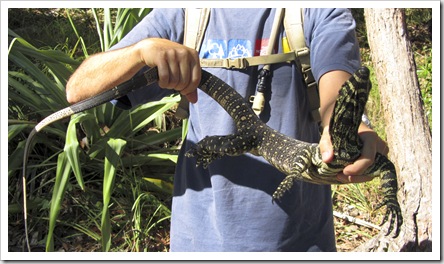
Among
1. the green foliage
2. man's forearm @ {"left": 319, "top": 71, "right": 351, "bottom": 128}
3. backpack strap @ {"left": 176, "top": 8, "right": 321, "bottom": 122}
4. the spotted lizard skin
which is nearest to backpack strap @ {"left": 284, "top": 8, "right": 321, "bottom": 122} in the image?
backpack strap @ {"left": 176, "top": 8, "right": 321, "bottom": 122}

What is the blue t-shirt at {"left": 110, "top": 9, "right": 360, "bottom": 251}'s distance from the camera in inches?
99.2

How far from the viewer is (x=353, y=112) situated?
2.00 meters

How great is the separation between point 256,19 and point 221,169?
708 millimetres

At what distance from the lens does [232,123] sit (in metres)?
2.61

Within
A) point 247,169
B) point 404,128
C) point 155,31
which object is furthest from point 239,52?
point 404,128

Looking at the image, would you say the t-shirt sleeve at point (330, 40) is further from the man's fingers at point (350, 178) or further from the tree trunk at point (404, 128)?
the tree trunk at point (404, 128)

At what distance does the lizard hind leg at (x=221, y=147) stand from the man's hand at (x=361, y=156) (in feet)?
1.48

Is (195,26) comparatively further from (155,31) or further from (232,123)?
(232,123)

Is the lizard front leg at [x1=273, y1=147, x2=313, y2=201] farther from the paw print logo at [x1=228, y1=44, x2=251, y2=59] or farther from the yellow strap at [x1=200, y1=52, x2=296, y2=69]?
the paw print logo at [x1=228, y1=44, x2=251, y2=59]

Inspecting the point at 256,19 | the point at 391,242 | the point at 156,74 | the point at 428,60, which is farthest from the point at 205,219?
the point at 428,60

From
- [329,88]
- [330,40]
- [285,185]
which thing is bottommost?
[285,185]

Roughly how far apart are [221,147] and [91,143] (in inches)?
109

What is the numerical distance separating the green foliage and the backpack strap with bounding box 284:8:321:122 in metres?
2.34

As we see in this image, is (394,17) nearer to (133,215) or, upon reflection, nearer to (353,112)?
(133,215)
